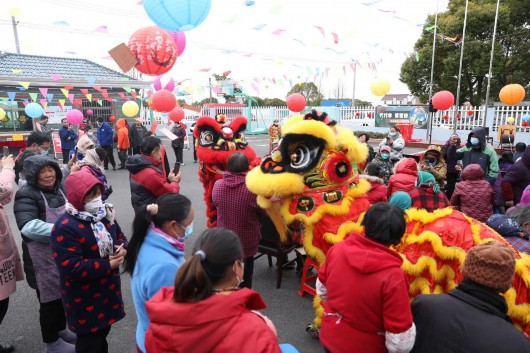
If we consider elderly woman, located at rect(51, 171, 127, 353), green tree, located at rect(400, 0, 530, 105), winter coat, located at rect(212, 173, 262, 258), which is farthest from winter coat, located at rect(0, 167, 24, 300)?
green tree, located at rect(400, 0, 530, 105)

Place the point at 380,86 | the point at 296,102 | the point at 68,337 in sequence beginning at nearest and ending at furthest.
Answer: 1. the point at 68,337
2. the point at 296,102
3. the point at 380,86

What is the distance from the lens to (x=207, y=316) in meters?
1.24

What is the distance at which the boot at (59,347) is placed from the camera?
9.25 feet

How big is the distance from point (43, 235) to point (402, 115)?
18127 mm

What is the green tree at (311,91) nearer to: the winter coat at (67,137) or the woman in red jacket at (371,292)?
the winter coat at (67,137)

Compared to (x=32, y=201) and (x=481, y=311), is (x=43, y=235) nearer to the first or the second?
(x=32, y=201)

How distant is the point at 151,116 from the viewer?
69.5 feet

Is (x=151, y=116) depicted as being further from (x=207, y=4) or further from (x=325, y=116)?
(x=325, y=116)

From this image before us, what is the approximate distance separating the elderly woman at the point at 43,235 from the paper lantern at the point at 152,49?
4.65 meters

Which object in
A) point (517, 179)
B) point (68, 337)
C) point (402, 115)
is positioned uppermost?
point (402, 115)

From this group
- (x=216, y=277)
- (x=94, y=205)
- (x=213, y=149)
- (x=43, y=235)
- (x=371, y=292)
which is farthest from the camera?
(x=213, y=149)

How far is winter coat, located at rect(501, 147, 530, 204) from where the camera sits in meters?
4.76

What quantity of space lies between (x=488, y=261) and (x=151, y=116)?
2133cm

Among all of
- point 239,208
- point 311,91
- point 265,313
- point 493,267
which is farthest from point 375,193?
point 311,91
